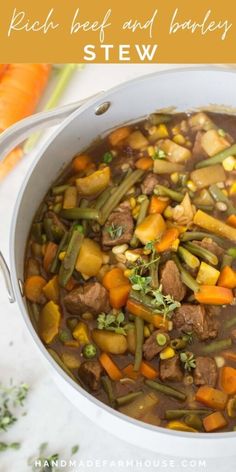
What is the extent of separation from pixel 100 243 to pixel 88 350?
432mm

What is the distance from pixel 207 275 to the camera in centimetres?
280

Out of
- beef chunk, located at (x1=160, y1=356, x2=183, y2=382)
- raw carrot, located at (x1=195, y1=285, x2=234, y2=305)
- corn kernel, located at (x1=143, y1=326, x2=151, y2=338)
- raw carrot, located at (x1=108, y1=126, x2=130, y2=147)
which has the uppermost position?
raw carrot, located at (x1=108, y1=126, x2=130, y2=147)

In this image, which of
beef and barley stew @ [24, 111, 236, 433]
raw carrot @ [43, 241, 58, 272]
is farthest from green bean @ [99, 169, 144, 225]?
raw carrot @ [43, 241, 58, 272]

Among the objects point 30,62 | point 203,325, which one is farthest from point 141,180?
point 30,62

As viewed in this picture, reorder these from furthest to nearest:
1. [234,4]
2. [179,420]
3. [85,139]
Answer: [234,4]
[85,139]
[179,420]

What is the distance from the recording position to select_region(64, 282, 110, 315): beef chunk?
2734 mm

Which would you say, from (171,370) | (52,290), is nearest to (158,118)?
(52,290)

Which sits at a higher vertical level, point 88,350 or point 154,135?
point 154,135

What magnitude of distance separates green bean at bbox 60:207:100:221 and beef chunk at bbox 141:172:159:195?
219mm

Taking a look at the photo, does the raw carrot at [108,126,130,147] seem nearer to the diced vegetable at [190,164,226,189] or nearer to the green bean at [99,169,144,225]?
the green bean at [99,169,144,225]

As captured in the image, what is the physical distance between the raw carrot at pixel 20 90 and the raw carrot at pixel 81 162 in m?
0.52

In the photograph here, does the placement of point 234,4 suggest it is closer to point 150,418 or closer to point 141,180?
point 141,180

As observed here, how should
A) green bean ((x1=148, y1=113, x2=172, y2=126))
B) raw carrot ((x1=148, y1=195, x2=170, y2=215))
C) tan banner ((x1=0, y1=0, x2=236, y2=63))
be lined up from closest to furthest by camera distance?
raw carrot ((x1=148, y1=195, x2=170, y2=215)) → green bean ((x1=148, y1=113, x2=172, y2=126)) → tan banner ((x1=0, y1=0, x2=236, y2=63))

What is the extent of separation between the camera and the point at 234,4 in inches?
132
